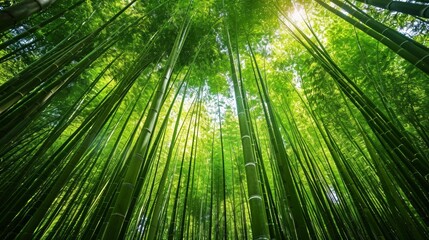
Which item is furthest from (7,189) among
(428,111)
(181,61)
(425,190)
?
(428,111)

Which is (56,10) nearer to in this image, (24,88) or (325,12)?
(24,88)

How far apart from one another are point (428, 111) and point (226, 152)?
125 inches

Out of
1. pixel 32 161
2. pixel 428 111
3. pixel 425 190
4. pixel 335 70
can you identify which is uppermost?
pixel 428 111

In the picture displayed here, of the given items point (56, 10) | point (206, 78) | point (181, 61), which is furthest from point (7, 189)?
point (206, 78)

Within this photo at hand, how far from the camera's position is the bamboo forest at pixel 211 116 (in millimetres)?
1395

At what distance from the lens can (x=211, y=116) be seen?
16.0ft

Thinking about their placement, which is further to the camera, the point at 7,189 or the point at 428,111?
the point at 428,111

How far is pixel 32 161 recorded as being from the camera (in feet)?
4.93

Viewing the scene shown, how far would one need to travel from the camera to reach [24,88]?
56.0 inches

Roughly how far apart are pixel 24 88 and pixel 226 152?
384cm

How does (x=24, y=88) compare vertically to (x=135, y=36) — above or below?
below

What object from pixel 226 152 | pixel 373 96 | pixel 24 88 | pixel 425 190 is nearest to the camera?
pixel 425 190

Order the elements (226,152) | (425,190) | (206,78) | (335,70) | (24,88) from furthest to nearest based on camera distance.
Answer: (226,152), (206,78), (335,70), (24,88), (425,190)

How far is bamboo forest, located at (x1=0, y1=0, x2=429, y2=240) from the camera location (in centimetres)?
139
